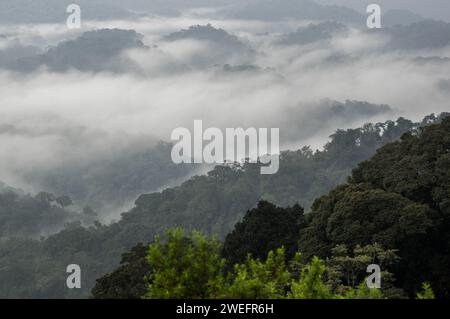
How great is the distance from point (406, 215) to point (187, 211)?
5826cm

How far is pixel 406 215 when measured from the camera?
25.0 metres

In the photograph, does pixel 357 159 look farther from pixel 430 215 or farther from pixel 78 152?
pixel 78 152

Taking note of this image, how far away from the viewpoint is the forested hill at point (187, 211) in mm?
68000

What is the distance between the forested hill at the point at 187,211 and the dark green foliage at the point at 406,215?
134 feet

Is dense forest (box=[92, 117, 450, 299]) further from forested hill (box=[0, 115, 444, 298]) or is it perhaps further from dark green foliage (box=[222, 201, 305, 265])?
forested hill (box=[0, 115, 444, 298])

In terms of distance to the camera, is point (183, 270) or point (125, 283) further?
point (125, 283)

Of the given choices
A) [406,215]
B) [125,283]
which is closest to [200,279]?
[406,215]

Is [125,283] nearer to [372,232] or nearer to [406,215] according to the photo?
[372,232]

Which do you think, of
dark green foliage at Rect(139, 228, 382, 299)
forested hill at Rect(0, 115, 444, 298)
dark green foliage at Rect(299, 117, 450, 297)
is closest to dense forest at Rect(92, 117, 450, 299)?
dark green foliage at Rect(299, 117, 450, 297)

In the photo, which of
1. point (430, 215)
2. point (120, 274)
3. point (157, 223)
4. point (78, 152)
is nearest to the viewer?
point (430, 215)

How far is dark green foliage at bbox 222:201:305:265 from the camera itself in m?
30.4
